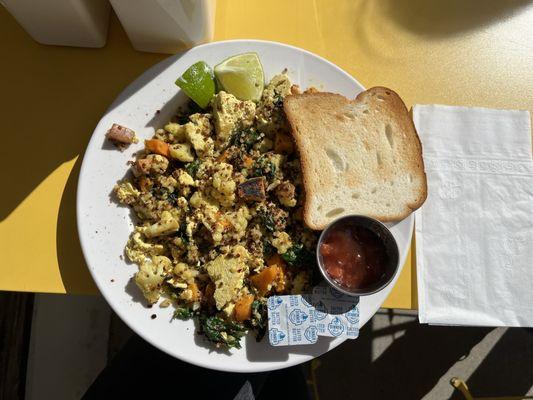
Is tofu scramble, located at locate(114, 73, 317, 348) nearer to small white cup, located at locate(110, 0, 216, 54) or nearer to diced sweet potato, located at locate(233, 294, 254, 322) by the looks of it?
diced sweet potato, located at locate(233, 294, 254, 322)

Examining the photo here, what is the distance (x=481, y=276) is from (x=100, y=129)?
1.41 m

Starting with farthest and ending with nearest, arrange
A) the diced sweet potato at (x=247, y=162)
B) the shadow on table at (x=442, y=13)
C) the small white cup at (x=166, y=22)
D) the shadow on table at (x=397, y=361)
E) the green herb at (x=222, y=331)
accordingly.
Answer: the shadow on table at (x=397, y=361)
the shadow on table at (x=442, y=13)
the diced sweet potato at (x=247, y=162)
the green herb at (x=222, y=331)
the small white cup at (x=166, y=22)

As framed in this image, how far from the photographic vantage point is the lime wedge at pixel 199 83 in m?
1.41

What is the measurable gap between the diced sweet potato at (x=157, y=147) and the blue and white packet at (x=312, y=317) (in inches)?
23.2

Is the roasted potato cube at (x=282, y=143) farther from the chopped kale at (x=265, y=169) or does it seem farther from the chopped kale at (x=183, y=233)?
the chopped kale at (x=183, y=233)

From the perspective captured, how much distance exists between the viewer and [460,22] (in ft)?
5.73

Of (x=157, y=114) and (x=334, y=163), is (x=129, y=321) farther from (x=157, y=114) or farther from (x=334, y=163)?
(x=334, y=163)

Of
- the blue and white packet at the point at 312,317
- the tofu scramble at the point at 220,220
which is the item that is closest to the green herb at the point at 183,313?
the tofu scramble at the point at 220,220

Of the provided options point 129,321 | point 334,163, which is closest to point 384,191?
point 334,163

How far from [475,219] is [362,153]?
494mm

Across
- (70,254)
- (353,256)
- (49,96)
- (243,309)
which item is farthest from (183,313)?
(49,96)

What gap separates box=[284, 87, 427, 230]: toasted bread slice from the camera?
1.50 metres

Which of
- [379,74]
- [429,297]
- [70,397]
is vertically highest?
[379,74]

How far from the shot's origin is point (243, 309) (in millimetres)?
1377
